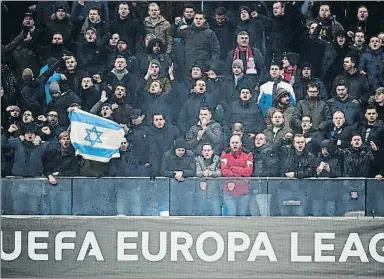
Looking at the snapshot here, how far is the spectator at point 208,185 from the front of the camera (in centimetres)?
698

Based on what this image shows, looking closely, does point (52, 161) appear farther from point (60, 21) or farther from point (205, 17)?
point (205, 17)

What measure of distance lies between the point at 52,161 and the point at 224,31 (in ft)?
4.97

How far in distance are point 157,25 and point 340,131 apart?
58.0 inches

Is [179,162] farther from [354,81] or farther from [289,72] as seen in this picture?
[354,81]

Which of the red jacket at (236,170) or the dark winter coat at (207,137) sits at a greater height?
the dark winter coat at (207,137)

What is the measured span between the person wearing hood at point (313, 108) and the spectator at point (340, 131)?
5 centimetres

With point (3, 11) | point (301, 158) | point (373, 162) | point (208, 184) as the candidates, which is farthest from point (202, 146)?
point (3, 11)

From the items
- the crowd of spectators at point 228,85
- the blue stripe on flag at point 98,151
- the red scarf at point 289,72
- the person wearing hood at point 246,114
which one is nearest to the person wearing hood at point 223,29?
the crowd of spectators at point 228,85

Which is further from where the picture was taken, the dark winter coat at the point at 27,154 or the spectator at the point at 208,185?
the dark winter coat at the point at 27,154

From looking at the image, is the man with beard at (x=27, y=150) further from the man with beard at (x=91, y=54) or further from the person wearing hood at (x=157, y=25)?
the person wearing hood at (x=157, y=25)

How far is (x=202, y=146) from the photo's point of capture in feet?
23.0

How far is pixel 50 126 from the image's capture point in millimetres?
7098

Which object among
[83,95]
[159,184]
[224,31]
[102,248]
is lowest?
[102,248]

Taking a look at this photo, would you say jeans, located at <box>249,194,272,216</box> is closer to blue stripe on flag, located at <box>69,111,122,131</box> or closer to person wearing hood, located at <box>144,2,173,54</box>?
blue stripe on flag, located at <box>69,111,122,131</box>
